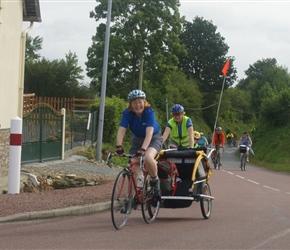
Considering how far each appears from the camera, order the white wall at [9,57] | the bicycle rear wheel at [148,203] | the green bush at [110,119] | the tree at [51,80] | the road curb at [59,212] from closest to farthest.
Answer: the bicycle rear wheel at [148,203] < the road curb at [59,212] < the white wall at [9,57] < the green bush at [110,119] < the tree at [51,80]

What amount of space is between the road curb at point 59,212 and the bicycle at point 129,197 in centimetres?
132

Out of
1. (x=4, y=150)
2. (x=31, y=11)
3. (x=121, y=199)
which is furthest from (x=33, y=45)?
(x=121, y=199)

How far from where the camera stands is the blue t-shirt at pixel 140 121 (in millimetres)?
9555

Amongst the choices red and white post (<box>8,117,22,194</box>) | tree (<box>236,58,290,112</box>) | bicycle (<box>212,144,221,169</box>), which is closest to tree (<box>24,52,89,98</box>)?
bicycle (<box>212,144,221,169</box>)

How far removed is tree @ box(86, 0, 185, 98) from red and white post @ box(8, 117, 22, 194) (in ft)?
131

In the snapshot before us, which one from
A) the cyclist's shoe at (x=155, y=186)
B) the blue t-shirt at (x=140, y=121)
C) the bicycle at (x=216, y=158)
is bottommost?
the bicycle at (x=216, y=158)

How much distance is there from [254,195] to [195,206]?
3.34m

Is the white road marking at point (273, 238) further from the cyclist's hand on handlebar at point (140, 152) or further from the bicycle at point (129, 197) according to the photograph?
the cyclist's hand on handlebar at point (140, 152)

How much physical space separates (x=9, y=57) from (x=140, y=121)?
892 cm

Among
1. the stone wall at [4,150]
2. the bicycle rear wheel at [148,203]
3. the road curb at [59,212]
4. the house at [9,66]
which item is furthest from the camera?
the house at [9,66]

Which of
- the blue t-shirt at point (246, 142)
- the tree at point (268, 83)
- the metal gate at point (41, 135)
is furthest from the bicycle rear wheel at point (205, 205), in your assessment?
the tree at point (268, 83)

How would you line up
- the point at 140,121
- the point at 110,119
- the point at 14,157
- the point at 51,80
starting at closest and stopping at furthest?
the point at 140,121
the point at 14,157
the point at 110,119
the point at 51,80

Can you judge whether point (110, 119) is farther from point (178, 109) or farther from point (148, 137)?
point (148, 137)

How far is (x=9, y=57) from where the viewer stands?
17672 millimetres
